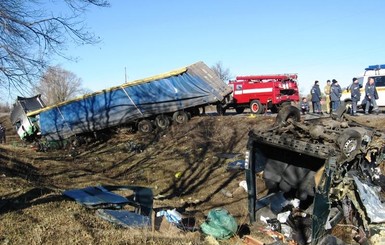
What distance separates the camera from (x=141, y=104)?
737 inches

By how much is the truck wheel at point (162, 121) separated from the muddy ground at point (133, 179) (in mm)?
427

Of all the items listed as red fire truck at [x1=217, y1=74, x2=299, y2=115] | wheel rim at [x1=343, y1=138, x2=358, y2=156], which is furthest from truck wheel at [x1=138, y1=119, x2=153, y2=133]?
wheel rim at [x1=343, y1=138, x2=358, y2=156]

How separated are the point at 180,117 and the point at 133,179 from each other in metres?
7.26

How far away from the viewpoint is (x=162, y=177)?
1169 cm

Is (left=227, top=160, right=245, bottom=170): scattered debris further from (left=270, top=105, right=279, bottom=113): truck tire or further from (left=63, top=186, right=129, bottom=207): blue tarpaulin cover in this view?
(left=270, top=105, right=279, bottom=113): truck tire

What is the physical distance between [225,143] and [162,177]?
3.70 meters

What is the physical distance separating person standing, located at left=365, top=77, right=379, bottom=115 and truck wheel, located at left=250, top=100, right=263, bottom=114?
17.5 ft

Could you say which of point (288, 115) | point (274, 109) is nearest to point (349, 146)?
point (288, 115)

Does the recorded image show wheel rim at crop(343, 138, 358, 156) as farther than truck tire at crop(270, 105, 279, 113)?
No

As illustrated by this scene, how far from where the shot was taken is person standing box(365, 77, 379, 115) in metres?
15.1

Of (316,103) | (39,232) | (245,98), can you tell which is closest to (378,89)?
(316,103)

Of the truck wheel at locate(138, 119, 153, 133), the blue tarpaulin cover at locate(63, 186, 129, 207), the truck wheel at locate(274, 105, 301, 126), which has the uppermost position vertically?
the truck wheel at locate(274, 105, 301, 126)

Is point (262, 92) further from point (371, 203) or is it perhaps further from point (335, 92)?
point (371, 203)

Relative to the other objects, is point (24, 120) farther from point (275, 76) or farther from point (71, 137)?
point (275, 76)
